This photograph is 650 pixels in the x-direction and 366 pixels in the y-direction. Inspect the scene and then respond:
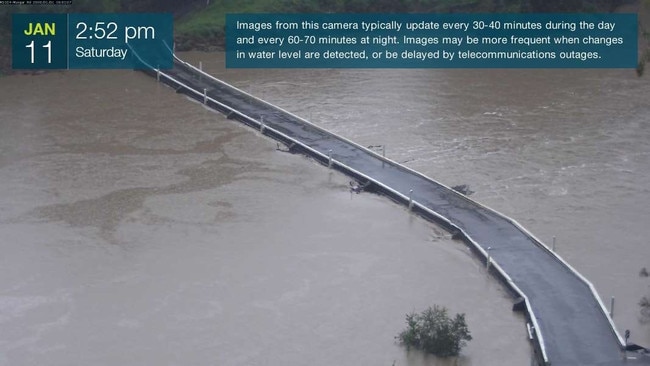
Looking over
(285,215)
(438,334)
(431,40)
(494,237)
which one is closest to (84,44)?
(431,40)

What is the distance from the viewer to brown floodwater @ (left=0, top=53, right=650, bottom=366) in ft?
43.7

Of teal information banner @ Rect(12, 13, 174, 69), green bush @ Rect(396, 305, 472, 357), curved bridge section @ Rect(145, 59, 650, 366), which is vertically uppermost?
teal information banner @ Rect(12, 13, 174, 69)

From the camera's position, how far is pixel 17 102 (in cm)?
2428

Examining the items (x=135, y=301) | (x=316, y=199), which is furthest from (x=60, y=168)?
(x=135, y=301)

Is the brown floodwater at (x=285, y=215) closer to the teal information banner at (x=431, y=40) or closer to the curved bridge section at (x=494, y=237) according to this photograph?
the curved bridge section at (x=494, y=237)

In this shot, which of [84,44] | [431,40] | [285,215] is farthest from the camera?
[431,40]

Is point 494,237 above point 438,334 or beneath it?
above

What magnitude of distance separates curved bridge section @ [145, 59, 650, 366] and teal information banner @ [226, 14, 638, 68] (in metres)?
4.82

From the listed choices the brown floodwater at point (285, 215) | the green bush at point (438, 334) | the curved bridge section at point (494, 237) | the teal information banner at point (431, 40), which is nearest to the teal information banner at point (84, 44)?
the brown floodwater at point (285, 215)

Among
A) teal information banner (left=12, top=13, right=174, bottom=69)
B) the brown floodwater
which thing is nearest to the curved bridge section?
the brown floodwater

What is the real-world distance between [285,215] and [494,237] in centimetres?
342

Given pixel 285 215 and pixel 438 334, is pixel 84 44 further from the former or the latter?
pixel 438 334

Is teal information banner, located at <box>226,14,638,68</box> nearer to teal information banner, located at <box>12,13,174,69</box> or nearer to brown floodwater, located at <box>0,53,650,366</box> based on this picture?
brown floodwater, located at <box>0,53,650,366</box>

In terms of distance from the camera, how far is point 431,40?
29953 millimetres
